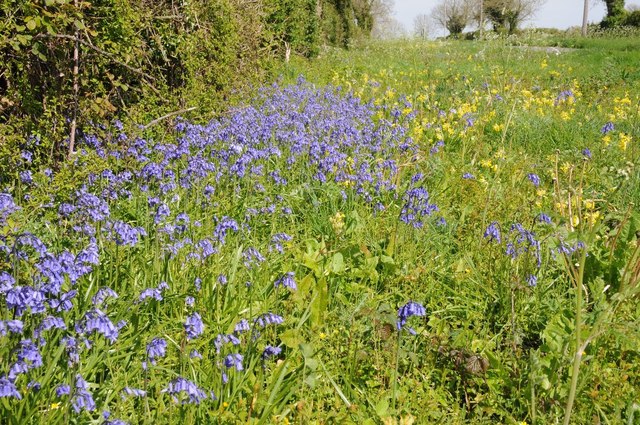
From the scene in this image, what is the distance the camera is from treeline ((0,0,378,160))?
342 centimetres

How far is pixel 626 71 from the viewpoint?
428 inches

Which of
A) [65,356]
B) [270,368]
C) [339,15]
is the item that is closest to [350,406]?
[270,368]

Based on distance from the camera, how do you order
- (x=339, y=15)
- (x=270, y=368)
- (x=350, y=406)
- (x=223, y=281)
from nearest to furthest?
(x=350, y=406) < (x=270, y=368) < (x=223, y=281) < (x=339, y=15)

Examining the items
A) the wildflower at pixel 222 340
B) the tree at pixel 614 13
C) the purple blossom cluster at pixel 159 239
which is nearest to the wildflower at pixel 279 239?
the purple blossom cluster at pixel 159 239

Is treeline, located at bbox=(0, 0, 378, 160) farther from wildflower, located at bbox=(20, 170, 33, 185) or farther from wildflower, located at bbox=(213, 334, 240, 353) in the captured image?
wildflower, located at bbox=(213, 334, 240, 353)

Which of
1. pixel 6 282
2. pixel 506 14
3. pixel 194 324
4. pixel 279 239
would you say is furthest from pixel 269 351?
pixel 506 14

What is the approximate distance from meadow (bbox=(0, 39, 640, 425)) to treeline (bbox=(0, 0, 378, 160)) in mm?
206

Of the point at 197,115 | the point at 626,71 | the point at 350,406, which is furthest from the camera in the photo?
the point at 626,71

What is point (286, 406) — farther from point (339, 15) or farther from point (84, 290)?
point (339, 15)

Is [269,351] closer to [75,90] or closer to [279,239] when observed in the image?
[279,239]

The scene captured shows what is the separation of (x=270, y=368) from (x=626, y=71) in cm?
1097

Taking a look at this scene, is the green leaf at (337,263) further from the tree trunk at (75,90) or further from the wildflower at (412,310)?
the tree trunk at (75,90)

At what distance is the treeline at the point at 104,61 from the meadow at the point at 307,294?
0.21m

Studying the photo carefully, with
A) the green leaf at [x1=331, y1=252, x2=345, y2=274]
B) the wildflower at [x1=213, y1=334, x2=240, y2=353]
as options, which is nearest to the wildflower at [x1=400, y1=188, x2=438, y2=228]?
the green leaf at [x1=331, y1=252, x2=345, y2=274]
